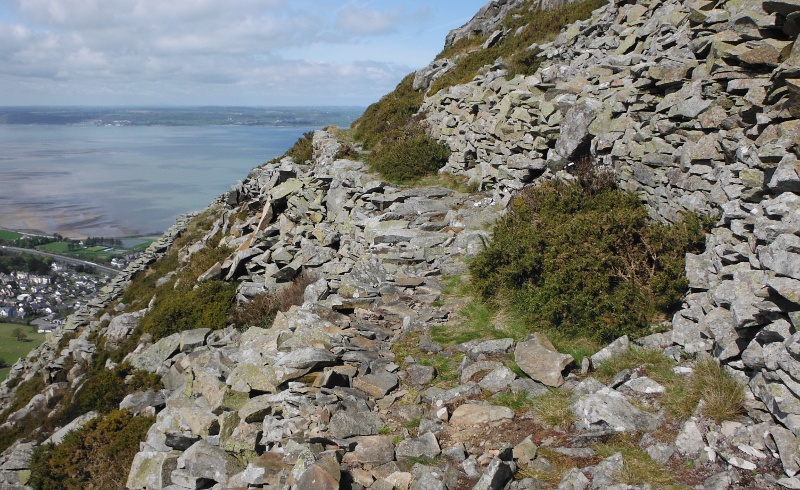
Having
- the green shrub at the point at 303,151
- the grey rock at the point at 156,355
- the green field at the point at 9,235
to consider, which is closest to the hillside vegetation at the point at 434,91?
the green shrub at the point at 303,151

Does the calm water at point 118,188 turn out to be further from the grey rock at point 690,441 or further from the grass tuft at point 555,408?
the grey rock at point 690,441

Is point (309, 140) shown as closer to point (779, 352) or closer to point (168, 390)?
point (168, 390)

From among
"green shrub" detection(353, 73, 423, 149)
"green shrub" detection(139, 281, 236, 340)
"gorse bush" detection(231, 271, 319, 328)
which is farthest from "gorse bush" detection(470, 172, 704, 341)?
"green shrub" detection(353, 73, 423, 149)

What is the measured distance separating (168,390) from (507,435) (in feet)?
32.3

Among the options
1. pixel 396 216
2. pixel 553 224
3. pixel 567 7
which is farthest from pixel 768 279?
pixel 567 7

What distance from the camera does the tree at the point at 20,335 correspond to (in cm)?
5462

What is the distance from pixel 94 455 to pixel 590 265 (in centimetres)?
1113

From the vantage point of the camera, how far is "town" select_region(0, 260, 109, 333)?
64188mm

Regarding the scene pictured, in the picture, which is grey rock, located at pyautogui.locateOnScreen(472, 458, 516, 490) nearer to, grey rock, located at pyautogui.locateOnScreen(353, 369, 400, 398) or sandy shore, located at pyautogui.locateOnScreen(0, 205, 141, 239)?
grey rock, located at pyautogui.locateOnScreen(353, 369, 400, 398)

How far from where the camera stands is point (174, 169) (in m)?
138

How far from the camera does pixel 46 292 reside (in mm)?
72750

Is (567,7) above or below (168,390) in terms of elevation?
above

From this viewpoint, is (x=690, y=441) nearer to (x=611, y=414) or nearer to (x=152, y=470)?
(x=611, y=414)

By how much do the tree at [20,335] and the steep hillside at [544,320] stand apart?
47.8 metres
